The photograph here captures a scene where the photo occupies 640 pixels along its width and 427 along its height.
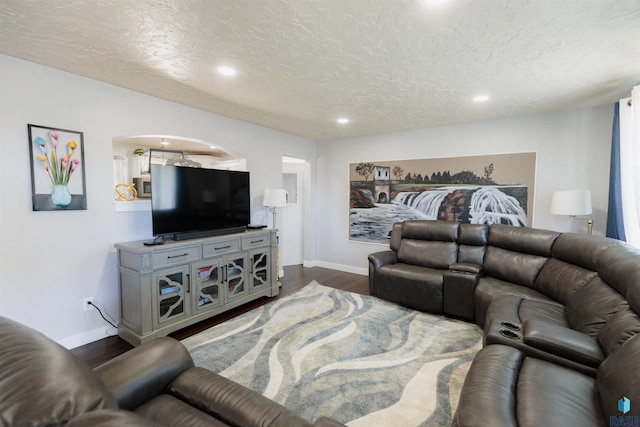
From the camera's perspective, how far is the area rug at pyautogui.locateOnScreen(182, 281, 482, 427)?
184 centimetres

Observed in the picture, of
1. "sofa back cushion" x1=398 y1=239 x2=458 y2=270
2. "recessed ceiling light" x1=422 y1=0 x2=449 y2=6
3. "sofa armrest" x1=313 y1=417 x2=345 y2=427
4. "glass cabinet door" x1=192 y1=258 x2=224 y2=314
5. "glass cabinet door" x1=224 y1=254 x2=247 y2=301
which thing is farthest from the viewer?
"sofa back cushion" x1=398 y1=239 x2=458 y2=270

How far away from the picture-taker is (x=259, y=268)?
3.70 metres

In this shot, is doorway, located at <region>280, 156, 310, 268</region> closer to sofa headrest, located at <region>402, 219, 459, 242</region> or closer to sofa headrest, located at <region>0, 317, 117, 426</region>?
sofa headrest, located at <region>402, 219, 459, 242</region>

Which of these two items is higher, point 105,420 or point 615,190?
point 615,190

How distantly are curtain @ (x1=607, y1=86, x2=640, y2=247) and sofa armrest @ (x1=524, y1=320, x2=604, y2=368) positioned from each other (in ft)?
5.77

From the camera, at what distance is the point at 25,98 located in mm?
2217

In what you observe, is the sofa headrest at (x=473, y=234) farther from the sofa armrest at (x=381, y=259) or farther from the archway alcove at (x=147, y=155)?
the archway alcove at (x=147, y=155)

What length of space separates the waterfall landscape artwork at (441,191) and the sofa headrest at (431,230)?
43 cm

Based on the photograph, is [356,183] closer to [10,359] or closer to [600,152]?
[600,152]

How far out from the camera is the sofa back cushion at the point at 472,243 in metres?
3.53

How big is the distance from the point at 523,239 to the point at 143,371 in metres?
3.72

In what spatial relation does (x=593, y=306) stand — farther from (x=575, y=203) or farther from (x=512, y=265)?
(x=575, y=203)

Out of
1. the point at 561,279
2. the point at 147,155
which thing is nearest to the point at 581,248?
the point at 561,279

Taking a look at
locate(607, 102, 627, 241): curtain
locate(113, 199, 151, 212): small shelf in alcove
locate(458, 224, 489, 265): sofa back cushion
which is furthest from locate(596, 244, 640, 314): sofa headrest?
locate(113, 199, 151, 212): small shelf in alcove
